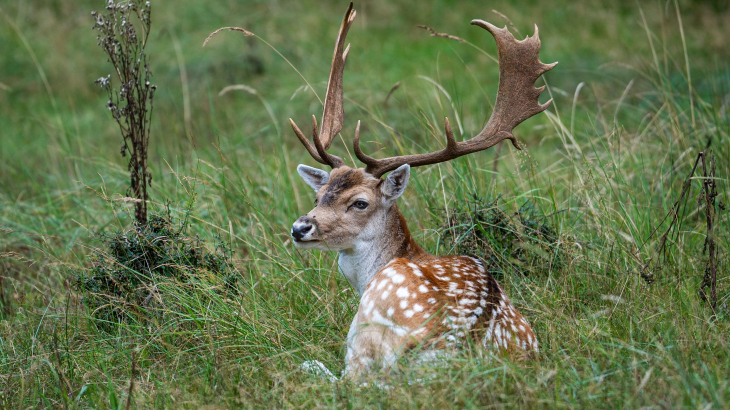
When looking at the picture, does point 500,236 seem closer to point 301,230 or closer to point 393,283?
point 393,283

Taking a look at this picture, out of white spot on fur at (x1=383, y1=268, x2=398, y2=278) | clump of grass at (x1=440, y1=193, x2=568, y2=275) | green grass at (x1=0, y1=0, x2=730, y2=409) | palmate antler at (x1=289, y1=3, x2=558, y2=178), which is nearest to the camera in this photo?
green grass at (x1=0, y1=0, x2=730, y2=409)

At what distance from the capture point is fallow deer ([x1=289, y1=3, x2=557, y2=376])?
332 cm

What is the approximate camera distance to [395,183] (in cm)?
429

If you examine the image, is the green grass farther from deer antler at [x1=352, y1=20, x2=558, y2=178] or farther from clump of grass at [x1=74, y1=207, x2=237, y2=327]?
deer antler at [x1=352, y1=20, x2=558, y2=178]

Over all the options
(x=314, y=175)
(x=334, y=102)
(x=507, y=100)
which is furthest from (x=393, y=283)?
(x=334, y=102)

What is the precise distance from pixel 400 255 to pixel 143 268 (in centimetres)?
166

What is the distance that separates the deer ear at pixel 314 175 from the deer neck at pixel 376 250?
52 centimetres

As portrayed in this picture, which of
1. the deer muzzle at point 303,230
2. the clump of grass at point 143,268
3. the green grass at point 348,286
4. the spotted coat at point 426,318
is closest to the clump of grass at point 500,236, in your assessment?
the green grass at point 348,286

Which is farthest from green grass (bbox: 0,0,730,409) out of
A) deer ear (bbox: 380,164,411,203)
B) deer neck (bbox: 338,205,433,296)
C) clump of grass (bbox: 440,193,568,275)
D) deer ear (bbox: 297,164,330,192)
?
deer ear (bbox: 380,164,411,203)

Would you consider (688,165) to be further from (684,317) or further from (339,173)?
(339,173)

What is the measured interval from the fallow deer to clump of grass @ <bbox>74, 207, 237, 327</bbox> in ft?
2.53

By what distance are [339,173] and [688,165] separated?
290cm

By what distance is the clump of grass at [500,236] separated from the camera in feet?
14.8

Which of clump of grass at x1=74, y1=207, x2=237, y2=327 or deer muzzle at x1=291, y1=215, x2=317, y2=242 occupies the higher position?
deer muzzle at x1=291, y1=215, x2=317, y2=242
